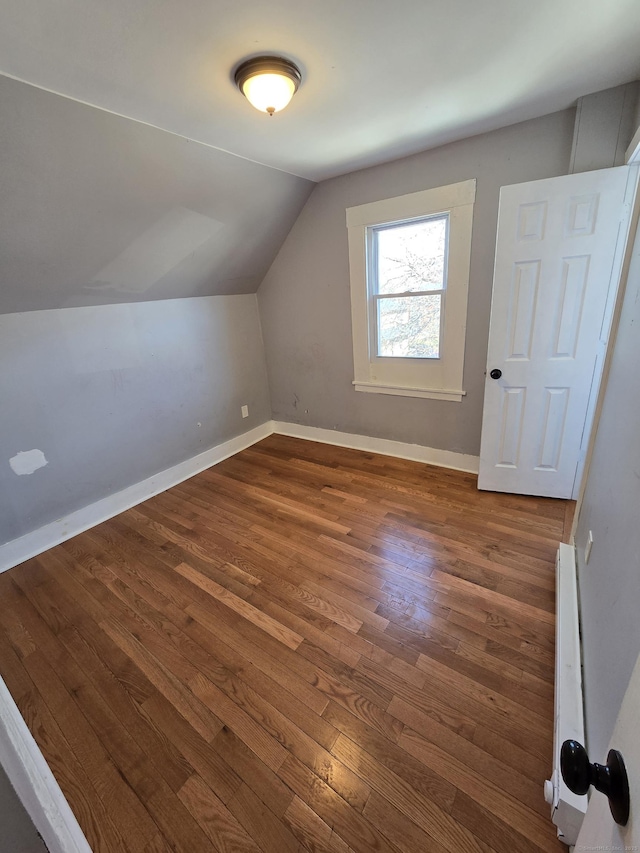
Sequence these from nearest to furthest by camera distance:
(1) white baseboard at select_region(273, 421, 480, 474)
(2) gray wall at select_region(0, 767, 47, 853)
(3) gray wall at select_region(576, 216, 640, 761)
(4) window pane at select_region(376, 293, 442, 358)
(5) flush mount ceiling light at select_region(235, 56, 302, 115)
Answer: (3) gray wall at select_region(576, 216, 640, 761), (2) gray wall at select_region(0, 767, 47, 853), (5) flush mount ceiling light at select_region(235, 56, 302, 115), (4) window pane at select_region(376, 293, 442, 358), (1) white baseboard at select_region(273, 421, 480, 474)

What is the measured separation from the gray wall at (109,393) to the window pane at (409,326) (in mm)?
1464

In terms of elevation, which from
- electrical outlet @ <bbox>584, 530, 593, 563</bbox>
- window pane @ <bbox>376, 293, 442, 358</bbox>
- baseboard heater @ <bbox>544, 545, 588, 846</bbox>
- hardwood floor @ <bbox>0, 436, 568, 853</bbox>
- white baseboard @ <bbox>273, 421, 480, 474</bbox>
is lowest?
hardwood floor @ <bbox>0, 436, 568, 853</bbox>

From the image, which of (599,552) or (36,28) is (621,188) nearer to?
(599,552)

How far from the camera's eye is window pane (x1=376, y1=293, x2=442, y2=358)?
9.11ft

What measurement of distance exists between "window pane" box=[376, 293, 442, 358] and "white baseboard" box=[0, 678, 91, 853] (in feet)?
10.0

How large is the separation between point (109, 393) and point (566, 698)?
10.0 ft

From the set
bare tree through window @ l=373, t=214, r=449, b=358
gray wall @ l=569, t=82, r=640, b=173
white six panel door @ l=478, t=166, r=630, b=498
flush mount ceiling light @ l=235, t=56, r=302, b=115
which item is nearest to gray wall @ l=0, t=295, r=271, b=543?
bare tree through window @ l=373, t=214, r=449, b=358

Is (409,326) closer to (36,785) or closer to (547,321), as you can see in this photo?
(547,321)

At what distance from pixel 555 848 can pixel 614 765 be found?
0.92m

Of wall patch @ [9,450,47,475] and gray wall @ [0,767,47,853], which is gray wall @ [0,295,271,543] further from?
gray wall @ [0,767,47,853]

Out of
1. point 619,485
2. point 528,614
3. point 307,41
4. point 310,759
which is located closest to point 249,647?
point 310,759

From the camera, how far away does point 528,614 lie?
1611mm

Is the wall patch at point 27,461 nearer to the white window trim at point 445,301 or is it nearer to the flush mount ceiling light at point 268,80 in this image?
the flush mount ceiling light at point 268,80

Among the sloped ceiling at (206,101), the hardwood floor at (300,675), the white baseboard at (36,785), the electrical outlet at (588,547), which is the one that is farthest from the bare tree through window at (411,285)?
the white baseboard at (36,785)
